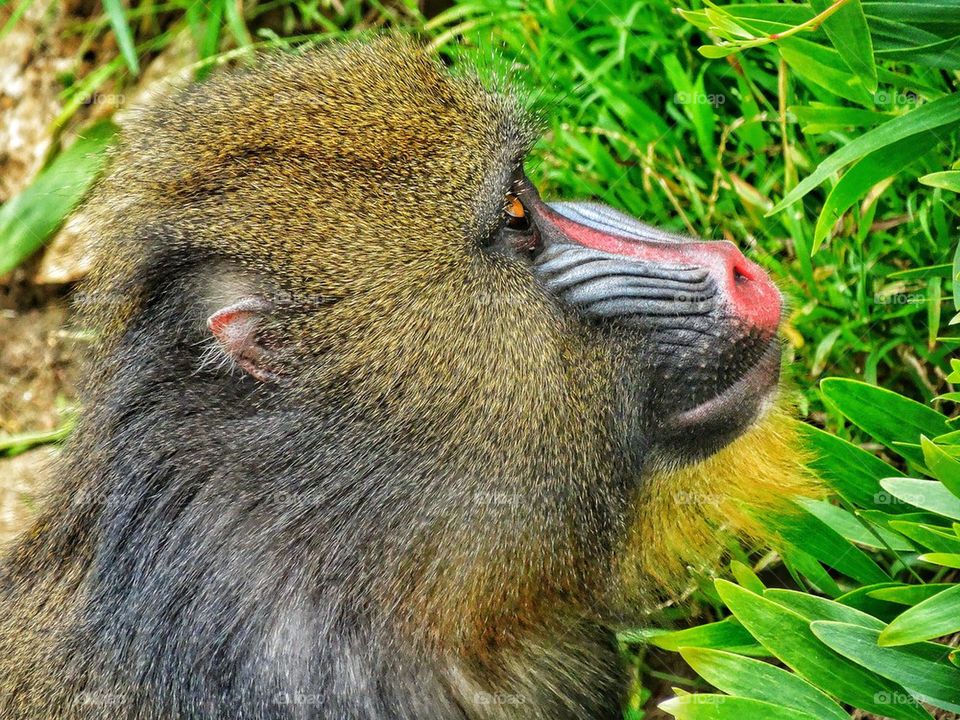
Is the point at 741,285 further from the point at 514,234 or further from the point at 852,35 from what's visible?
the point at 852,35

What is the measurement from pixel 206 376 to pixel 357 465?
355 millimetres

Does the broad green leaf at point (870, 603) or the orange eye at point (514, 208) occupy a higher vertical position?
the orange eye at point (514, 208)

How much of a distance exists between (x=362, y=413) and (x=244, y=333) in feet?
0.91

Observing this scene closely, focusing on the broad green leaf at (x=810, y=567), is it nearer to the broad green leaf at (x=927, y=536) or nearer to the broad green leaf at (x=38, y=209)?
the broad green leaf at (x=927, y=536)

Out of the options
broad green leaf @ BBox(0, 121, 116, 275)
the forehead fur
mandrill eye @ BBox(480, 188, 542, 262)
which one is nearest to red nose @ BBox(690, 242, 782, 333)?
mandrill eye @ BBox(480, 188, 542, 262)

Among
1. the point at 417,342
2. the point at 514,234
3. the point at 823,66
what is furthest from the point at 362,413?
the point at 823,66

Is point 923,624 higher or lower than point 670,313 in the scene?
lower

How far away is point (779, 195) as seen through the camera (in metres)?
3.84

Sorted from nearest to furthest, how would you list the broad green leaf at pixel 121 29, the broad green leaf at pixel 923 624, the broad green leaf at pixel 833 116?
the broad green leaf at pixel 923 624 → the broad green leaf at pixel 833 116 → the broad green leaf at pixel 121 29

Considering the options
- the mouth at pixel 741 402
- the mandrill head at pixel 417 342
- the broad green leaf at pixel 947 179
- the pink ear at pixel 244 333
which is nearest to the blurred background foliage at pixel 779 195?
the broad green leaf at pixel 947 179

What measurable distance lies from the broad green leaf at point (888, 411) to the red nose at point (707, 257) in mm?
249

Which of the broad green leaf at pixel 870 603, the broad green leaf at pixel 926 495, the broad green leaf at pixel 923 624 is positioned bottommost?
the broad green leaf at pixel 870 603

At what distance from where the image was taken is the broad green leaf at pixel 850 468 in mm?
2756

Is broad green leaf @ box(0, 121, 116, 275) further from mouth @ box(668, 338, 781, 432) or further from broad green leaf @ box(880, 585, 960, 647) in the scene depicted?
broad green leaf @ box(880, 585, 960, 647)
